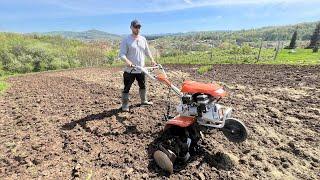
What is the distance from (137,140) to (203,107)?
1.79 meters

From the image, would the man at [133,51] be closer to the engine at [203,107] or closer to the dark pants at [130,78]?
the dark pants at [130,78]

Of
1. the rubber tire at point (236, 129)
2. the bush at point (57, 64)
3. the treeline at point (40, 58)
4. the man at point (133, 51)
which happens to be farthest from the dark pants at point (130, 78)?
the bush at point (57, 64)

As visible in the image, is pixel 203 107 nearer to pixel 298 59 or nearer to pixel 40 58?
pixel 298 59

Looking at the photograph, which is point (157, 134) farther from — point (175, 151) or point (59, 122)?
point (59, 122)

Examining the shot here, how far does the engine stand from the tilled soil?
2.52ft

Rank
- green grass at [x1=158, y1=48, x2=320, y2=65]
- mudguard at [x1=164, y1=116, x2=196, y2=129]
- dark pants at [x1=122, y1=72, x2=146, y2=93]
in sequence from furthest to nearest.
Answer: green grass at [x1=158, y1=48, x2=320, y2=65], dark pants at [x1=122, y1=72, x2=146, y2=93], mudguard at [x1=164, y1=116, x2=196, y2=129]

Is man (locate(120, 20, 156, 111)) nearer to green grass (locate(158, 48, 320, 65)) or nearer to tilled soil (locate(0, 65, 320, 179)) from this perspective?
tilled soil (locate(0, 65, 320, 179))

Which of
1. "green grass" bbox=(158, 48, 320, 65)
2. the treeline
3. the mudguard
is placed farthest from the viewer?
the treeline

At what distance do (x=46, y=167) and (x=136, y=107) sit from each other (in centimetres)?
361

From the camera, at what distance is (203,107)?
225 inches

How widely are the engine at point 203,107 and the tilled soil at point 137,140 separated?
77 centimetres

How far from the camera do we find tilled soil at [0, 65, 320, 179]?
568 cm

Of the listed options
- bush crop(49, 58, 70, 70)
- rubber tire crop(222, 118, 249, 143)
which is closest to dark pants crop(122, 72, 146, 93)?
rubber tire crop(222, 118, 249, 143)

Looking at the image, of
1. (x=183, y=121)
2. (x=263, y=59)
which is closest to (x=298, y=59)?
(x=263, y=59)
